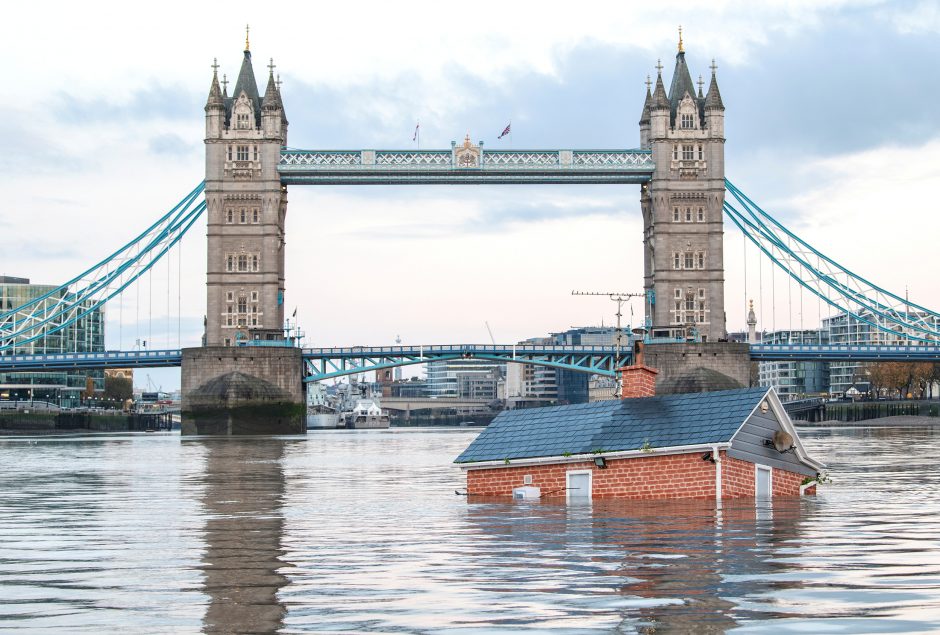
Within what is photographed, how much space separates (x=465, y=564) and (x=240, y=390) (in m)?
102

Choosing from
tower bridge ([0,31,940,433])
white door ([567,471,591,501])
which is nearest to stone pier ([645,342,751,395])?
tower bridge ([0,31,940,433])

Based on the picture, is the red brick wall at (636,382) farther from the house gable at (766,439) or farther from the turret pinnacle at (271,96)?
the turret pinnacle at (271,96)

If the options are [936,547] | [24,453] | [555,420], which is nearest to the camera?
[936,547]

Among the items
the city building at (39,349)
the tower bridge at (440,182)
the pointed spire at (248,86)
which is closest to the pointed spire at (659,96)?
the tower bridge at (440,182)

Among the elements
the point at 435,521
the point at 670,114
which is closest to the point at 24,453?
the point at 435,521

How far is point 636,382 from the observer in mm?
31125

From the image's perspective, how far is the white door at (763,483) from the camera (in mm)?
28750

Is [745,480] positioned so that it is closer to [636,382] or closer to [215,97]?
[636,382]

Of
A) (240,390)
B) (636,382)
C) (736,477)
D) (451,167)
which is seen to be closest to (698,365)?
(451,167)

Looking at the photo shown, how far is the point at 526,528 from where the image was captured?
22.8m

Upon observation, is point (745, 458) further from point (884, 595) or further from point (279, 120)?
point (279, 120)

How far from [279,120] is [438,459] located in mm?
71674

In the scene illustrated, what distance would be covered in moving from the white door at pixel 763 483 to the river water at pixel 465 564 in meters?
0.83

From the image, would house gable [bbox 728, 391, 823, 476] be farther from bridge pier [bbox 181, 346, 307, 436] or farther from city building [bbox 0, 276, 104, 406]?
city building [bbox 0, 276, 104, 406]
